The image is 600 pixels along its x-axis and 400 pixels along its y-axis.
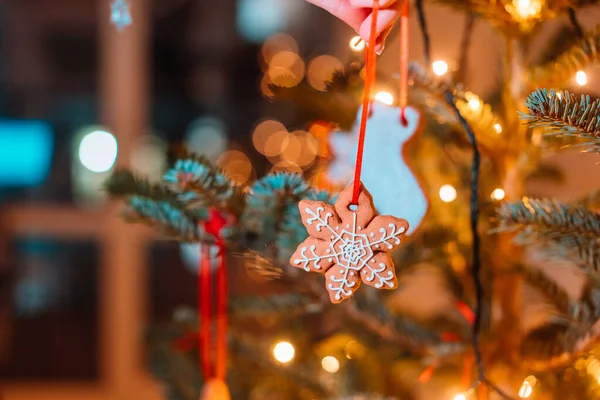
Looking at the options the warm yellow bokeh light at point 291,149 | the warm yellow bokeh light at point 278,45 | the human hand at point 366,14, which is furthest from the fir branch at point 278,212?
the warm yellow bokeh light at point 278,45

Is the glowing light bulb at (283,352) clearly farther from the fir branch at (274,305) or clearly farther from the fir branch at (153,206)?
the fir branch at (153,206)

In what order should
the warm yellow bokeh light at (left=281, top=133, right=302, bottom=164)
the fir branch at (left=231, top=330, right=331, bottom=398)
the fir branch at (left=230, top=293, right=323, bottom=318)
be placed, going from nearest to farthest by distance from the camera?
the fir branch at (left=230, top=293, right=323, bottom=318) → the fir branch at (left=231, top=330, right=331, bottom=398) → the warm yellow bokeh light at (left=281, top=133, right=302, bottom=164)

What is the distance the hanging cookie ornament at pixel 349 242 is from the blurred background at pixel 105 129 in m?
1.09

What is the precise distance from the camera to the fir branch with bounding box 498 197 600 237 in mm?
414

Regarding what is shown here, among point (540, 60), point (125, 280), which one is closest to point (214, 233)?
point (540, 60)

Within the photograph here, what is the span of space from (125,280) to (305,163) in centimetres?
57

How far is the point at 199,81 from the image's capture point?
161cm

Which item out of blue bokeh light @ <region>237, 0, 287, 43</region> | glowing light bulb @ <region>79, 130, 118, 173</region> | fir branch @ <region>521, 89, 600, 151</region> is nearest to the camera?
fir branch @ <region>521, 89, 600, 151</region>

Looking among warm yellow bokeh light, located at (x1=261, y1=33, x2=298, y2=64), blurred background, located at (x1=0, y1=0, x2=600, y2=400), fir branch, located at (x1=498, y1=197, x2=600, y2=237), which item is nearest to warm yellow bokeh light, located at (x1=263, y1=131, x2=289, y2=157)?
blurred background, located at (x1=0, y1=0, x2=600, y2=400)

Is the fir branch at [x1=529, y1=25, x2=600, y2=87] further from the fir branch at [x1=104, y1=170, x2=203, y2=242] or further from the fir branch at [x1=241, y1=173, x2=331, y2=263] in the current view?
the fir branch at [x1=104, y1=170, x2=203, y2=242]

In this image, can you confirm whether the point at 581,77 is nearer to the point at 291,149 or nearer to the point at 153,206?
the point at 153,206

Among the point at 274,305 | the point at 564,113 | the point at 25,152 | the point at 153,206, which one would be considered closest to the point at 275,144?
the point at 25,152

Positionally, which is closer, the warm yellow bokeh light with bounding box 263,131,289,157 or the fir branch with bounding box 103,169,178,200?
the fir branch with bounding box 103,169,178,200

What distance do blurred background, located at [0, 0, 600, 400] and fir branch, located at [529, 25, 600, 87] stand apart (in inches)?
39.4
